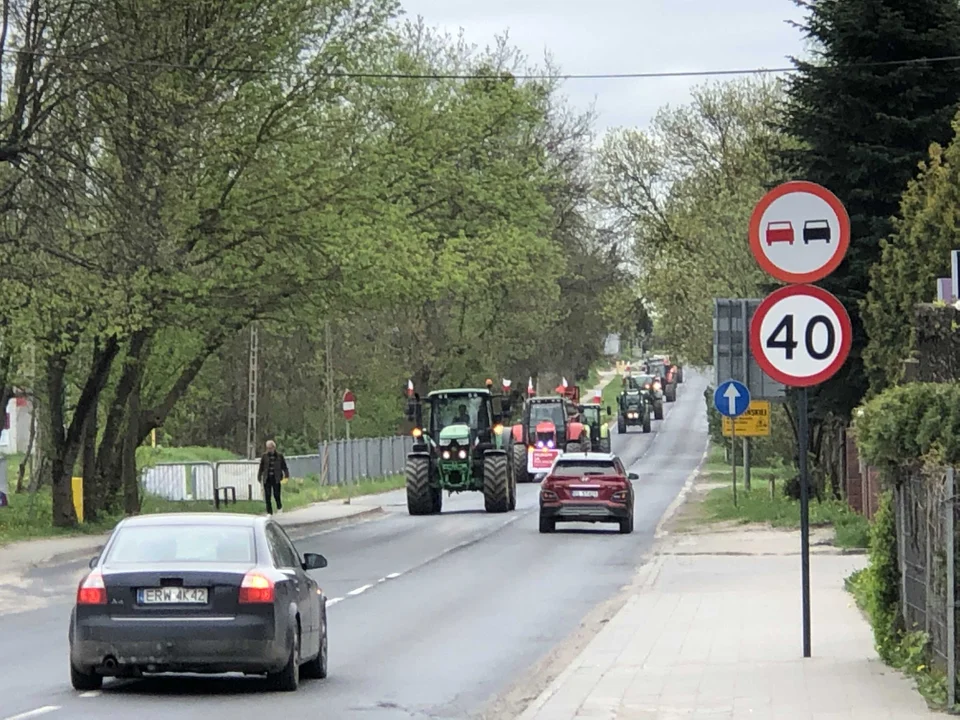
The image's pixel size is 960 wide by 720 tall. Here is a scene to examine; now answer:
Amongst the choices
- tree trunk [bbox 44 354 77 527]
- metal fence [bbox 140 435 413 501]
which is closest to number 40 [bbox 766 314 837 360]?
tree trunk [bbox 44 354 77 527]

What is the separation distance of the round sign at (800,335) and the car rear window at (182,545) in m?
3.99

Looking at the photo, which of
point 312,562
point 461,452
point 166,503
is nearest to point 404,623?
point 312,562

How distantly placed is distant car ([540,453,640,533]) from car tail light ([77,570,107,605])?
74.1ft

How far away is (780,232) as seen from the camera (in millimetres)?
13023

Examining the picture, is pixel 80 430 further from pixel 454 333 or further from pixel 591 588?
pixel 454 333

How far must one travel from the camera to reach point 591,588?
24.5m

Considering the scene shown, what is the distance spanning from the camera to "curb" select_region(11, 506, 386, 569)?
3049 centimetres

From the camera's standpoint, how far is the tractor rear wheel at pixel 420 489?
143ft

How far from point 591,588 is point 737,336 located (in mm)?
18409

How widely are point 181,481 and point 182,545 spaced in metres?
43.4

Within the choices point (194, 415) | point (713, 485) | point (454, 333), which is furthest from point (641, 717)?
point (454, 333)

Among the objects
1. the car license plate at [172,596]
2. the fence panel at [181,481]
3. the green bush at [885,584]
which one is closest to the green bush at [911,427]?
the green bush at [885,584]

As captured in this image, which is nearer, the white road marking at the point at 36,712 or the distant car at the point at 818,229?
the white road marking at the point at 36,712

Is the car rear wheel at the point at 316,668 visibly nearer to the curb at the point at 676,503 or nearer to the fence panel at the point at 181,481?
the curb at the point at 676,503
